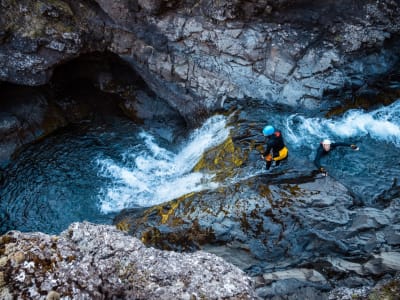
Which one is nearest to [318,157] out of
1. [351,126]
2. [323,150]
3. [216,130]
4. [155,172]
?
[323,150]

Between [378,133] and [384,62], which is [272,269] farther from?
[384,62]

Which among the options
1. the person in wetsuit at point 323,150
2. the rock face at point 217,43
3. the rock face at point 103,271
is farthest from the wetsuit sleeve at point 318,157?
the rock face at point 103,271

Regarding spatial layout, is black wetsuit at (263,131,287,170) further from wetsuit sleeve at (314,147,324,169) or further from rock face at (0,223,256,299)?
rock face at (0,223,256,299)

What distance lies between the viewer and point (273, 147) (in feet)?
35.9

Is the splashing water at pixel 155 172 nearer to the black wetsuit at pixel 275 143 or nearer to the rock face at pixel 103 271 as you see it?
the black wetsuit at pixel 275 143

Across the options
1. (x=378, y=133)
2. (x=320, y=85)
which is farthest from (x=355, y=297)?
(x=320, y=85)

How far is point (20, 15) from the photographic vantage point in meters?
14.6

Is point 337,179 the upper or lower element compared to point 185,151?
upper

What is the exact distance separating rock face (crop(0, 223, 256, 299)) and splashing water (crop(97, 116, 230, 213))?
21.8 ft

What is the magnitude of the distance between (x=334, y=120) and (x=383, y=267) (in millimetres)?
6901

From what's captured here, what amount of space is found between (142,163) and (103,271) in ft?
35.2

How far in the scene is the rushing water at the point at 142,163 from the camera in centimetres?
1192

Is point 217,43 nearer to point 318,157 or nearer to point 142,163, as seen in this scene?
point 142,163

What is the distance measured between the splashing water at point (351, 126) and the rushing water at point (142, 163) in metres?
0.03
